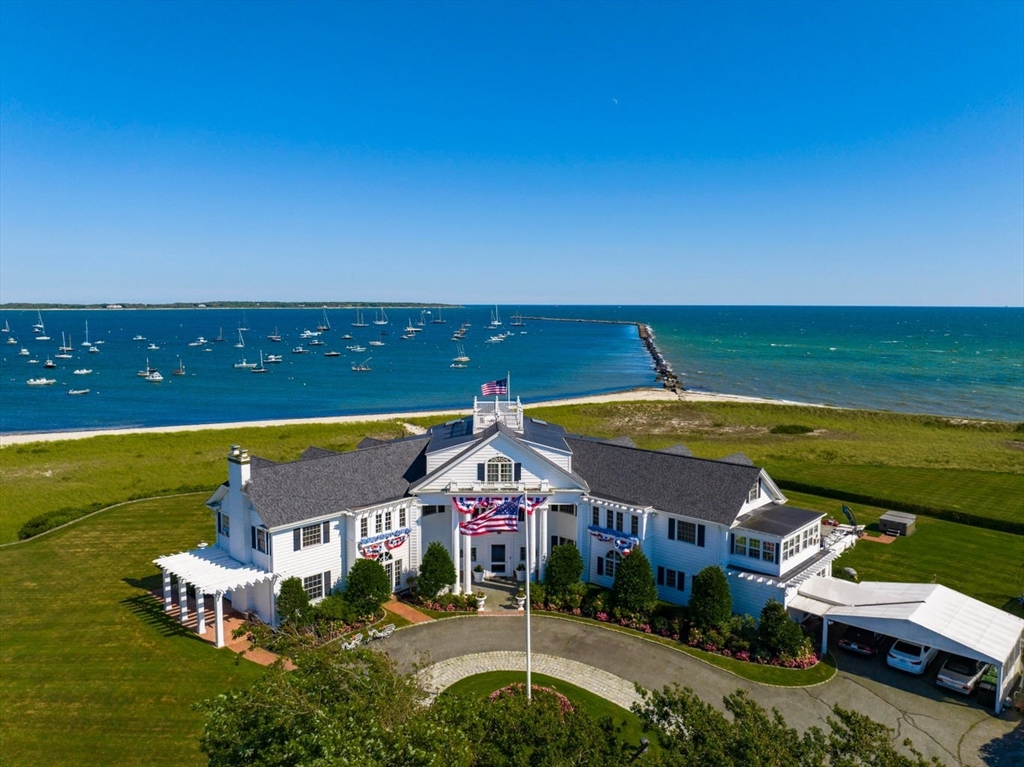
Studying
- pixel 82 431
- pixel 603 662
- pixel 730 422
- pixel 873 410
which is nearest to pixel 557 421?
pixel 730 422

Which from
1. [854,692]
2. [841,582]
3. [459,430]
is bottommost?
[854,692]

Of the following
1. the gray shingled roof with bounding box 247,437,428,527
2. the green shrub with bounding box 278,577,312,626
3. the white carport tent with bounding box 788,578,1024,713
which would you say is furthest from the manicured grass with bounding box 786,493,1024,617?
the green shrub with bounding box 278,577,312,626

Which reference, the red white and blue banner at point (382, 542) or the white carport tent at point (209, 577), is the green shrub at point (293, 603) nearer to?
the white carport tent at point (209, 577)

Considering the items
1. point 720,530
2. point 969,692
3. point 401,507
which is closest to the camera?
point 969,692

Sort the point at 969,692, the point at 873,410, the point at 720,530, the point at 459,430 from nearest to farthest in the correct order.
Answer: the point at 969,692, the point at 720,530, the point at 459,430, the point at 873,410

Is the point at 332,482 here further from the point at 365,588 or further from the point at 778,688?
the point at 778,688

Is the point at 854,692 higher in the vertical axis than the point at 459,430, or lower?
lower

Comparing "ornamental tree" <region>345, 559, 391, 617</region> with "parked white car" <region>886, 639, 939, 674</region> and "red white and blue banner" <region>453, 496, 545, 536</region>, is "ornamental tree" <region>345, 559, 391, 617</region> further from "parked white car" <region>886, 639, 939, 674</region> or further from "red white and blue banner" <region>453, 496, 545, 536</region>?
"parked white car" <region>886, 639, 939, 674</region>

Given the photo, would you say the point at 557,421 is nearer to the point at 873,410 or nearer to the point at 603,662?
the point at 873,410
